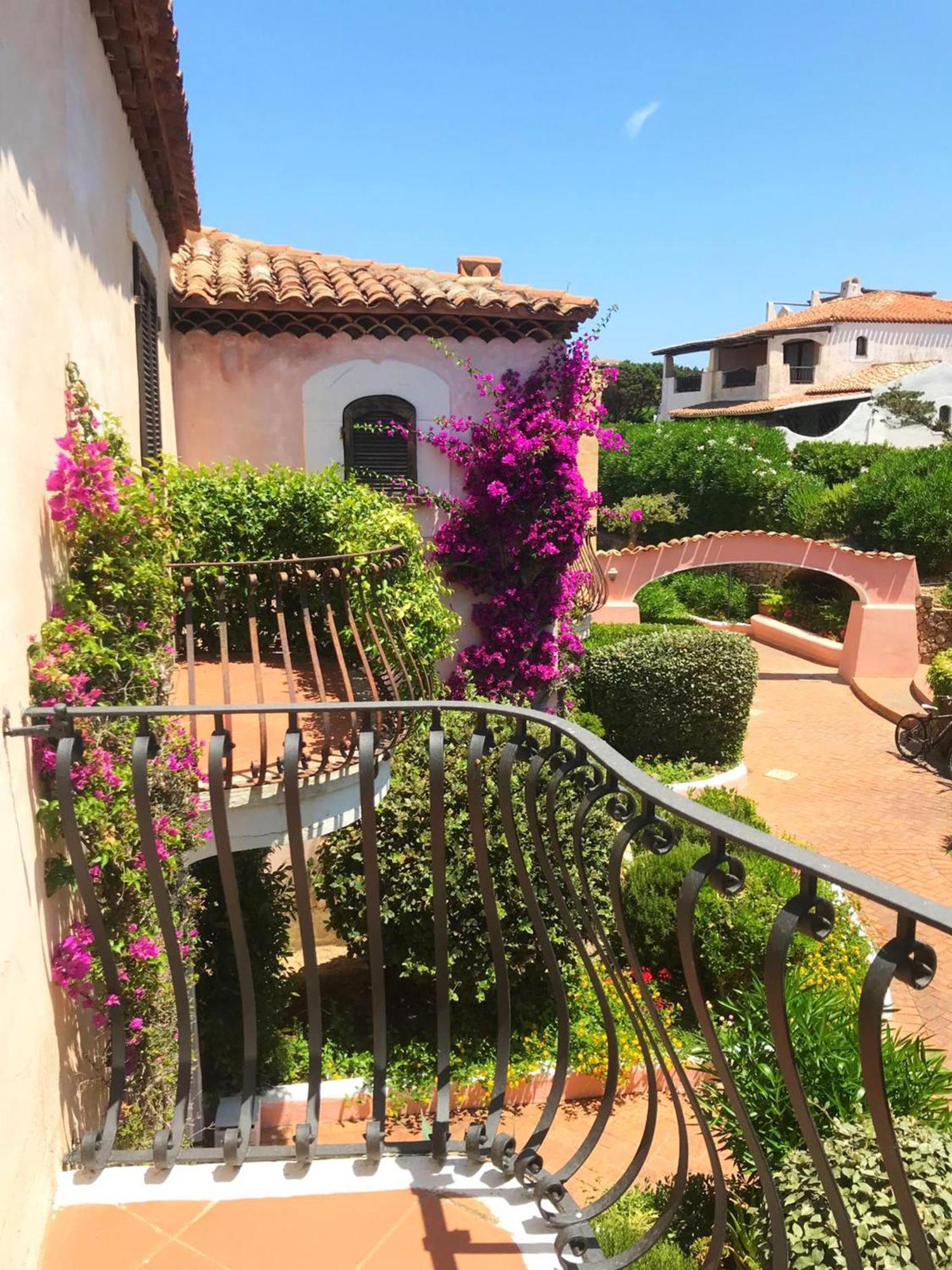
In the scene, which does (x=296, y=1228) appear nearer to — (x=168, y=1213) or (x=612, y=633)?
(x=168, y=1213)

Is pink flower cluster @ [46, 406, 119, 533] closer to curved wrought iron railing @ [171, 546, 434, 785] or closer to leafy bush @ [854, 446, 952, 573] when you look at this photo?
curved wrought iron railing @ [171, 546, 434, 785]

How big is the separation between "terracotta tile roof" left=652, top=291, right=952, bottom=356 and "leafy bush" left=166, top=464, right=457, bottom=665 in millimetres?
39707

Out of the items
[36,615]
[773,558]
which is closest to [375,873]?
[36,615]

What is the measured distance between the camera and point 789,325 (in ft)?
139

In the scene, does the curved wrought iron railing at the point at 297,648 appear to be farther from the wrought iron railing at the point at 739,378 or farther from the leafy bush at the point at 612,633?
the wrought iron railing at the point at 739,378

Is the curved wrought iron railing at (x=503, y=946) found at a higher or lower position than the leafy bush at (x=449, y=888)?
higher

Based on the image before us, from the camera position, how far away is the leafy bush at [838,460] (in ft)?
100

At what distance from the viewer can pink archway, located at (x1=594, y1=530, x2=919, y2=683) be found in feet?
68.0

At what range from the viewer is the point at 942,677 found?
1667 centimetres

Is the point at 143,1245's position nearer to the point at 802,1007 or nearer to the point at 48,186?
the point at 48,186

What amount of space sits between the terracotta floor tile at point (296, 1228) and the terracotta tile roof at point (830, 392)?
128 feet

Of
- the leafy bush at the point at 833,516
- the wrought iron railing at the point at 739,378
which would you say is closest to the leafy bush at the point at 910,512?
the leafy bush at the point at 833,516

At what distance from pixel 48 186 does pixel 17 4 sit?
1.98 feet

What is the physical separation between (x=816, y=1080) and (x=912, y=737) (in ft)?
41.4
